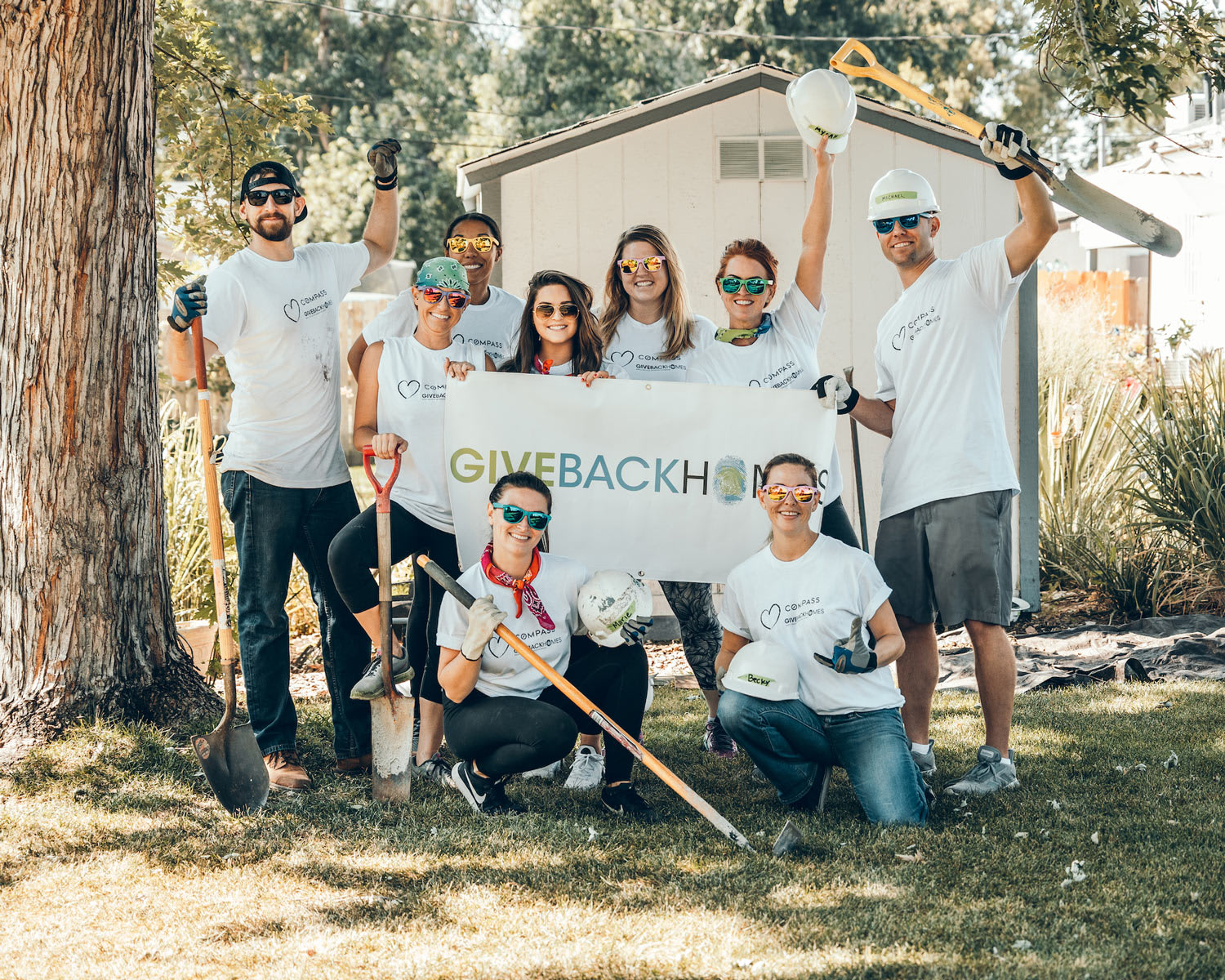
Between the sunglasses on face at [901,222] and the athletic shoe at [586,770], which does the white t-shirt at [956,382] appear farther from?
the athletic shoe at [586,770]

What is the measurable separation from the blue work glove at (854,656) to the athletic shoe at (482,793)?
1.21 meters

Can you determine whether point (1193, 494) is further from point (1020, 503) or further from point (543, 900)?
point (543, 900)

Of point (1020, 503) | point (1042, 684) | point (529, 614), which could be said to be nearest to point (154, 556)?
point (529, 614)

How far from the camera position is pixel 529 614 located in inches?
167

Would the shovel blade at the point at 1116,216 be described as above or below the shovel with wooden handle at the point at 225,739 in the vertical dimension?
above

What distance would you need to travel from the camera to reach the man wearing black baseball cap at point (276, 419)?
4504 mm

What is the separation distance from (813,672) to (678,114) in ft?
15.0

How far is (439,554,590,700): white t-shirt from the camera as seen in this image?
4211mm

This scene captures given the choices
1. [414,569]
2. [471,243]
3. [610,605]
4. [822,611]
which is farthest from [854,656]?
[471,243]

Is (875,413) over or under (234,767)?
over

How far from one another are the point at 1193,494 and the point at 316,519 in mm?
5483

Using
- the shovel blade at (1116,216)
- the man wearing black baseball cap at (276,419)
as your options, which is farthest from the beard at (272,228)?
the shovel blade at (1116,216)

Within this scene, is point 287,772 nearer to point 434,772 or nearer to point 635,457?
point 434,772

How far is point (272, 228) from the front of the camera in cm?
455
